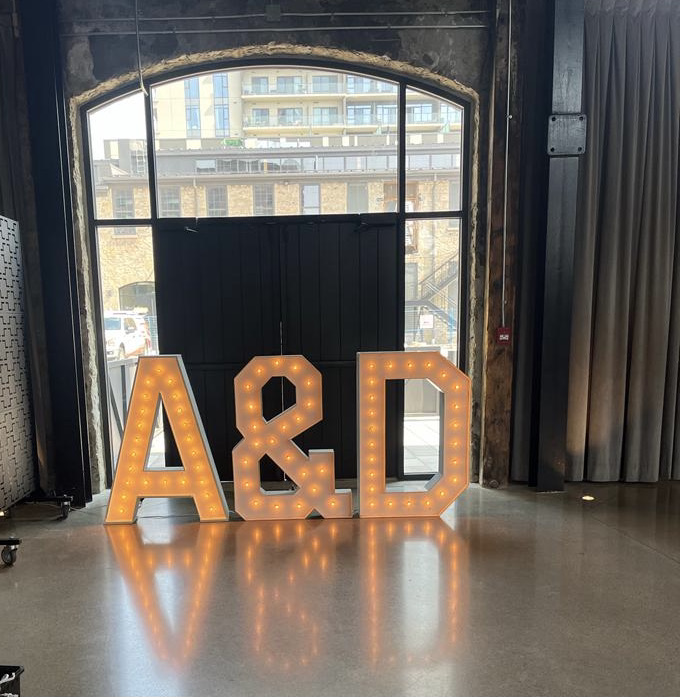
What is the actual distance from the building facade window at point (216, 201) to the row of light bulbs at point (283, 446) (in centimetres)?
130

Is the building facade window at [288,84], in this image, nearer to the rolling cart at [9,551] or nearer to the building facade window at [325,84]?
the building facade window at [325,84]

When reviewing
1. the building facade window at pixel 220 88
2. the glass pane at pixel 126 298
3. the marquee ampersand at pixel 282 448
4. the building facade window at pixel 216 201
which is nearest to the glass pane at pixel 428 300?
A: the marquee ampersand at pixel 282 448

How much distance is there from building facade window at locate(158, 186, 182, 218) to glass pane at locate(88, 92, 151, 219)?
0.11m

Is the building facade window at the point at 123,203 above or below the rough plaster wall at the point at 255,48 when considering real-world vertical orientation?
below

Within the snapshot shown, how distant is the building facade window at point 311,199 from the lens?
150 inches

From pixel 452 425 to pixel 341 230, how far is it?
1728 mm

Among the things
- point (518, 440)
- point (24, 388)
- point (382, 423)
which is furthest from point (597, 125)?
point (24, 388)

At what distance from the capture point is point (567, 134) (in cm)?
346

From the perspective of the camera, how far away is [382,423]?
325 cm

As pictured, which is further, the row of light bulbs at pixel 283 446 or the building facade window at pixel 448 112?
the building facade window at pixel 448 112

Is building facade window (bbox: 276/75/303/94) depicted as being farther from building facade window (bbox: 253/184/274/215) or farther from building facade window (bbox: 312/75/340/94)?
building facade window (bbox: 253/184/274/215)

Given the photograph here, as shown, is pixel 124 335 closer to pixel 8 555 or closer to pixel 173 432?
pixel 173 432

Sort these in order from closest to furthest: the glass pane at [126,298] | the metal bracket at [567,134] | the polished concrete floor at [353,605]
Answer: the polished concrete floor at [353,605]
the metal bracket at [567,134]
the glass pane at [126,298]

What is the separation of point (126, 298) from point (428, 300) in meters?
2.45
